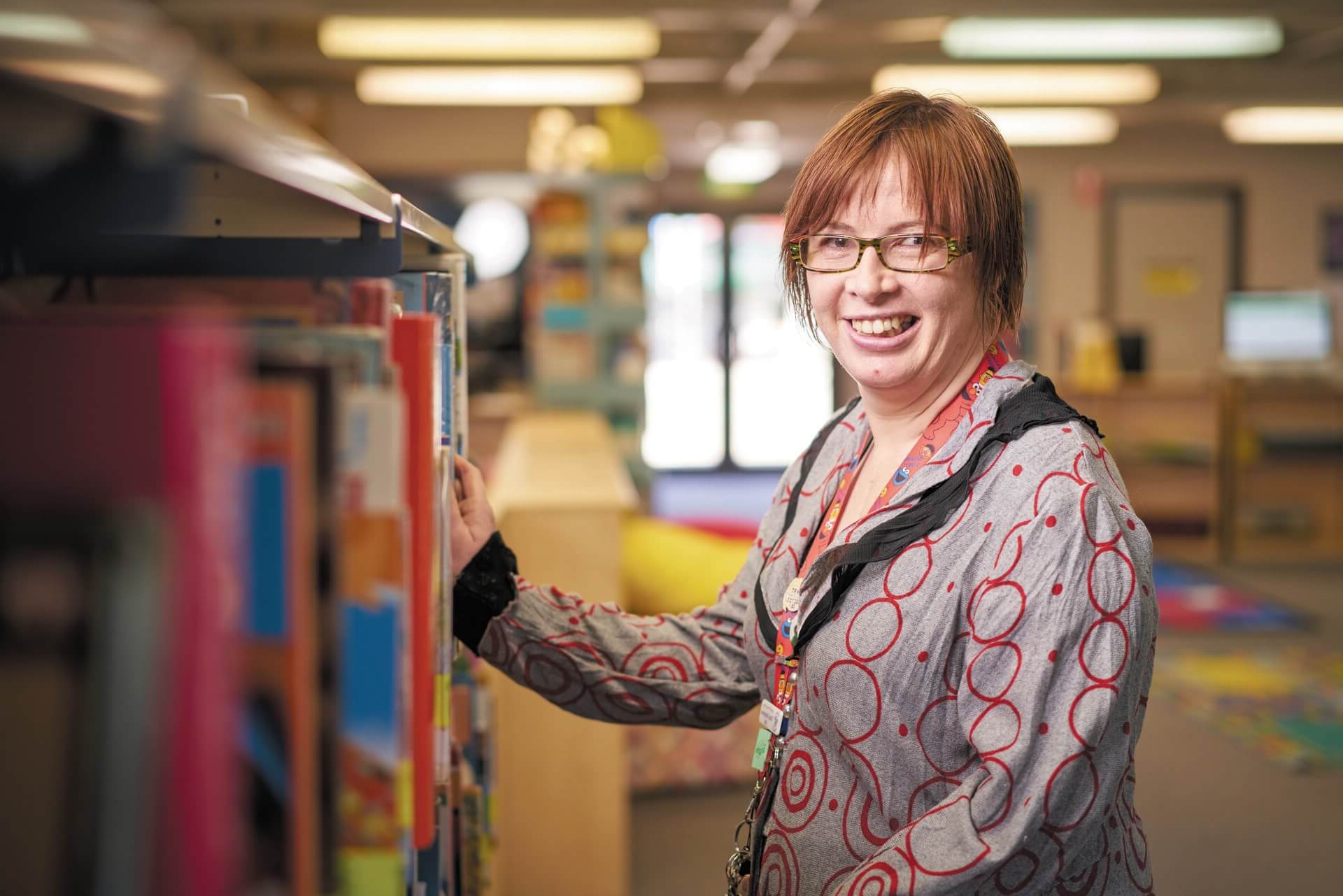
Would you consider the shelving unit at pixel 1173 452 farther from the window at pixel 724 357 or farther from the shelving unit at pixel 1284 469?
the window at pixel 724 357

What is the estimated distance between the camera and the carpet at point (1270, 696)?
4.26 meters

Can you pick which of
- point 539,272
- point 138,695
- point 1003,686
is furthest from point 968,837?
point 539,272

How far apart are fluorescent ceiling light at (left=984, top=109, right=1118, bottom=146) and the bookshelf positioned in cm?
772

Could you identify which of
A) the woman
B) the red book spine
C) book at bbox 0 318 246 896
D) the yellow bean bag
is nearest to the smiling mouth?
the woman

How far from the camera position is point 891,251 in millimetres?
1319

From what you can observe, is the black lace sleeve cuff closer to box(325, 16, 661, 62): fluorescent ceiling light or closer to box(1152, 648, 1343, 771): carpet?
box(1152, 648, 1343, 771): carpet

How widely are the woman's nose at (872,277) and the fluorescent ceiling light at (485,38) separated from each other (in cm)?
473

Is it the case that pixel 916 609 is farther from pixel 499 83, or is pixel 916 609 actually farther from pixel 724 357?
pixel 724 357

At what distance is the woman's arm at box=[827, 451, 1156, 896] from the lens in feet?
3.54

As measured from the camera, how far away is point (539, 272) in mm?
6637

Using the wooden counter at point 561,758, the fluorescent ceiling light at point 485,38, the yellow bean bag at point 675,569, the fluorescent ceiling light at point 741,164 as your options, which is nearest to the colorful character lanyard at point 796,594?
the wooden counter at point 561,758

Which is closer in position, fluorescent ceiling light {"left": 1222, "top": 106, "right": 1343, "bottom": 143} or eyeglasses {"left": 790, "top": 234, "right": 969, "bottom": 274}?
eyeglasses {"left": 790, "top": 234, "right": 969, "bottom": 274}

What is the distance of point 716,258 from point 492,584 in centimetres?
1022

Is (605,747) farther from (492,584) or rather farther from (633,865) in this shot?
(492,584)
